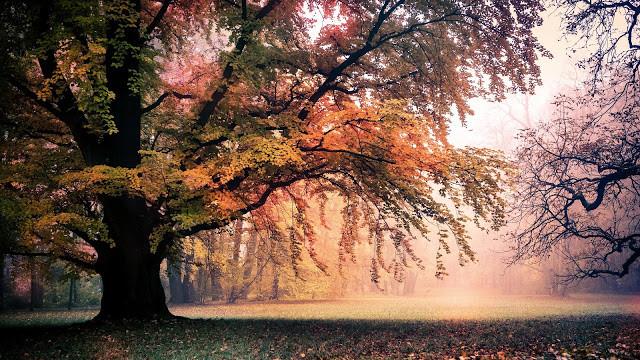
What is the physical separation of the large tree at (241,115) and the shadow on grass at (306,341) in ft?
6.28

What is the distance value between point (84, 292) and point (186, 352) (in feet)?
78.2

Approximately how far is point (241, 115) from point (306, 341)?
5794 mm

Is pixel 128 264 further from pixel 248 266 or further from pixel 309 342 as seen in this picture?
pixel 248 266

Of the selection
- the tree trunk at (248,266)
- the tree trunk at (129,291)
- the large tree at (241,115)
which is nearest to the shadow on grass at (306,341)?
the tree trunk at (129,291)

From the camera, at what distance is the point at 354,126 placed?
10.7 metres

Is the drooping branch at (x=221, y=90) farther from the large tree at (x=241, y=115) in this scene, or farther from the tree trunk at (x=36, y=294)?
the tree trunk at (x=36, y=294)

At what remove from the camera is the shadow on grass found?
8031mm

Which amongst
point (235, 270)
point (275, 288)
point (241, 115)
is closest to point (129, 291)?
point (241, 115)

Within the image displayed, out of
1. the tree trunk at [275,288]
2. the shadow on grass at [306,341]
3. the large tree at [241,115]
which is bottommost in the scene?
the tree trunk at [275,288]

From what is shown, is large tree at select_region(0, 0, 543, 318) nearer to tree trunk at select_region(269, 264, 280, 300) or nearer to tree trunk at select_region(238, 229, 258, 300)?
tree trunk at select_region(238, 229, 258, 300)

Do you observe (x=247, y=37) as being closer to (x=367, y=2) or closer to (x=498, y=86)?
(x=367, y=2)

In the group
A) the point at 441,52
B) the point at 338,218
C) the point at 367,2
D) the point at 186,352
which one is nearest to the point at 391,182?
the point at 441,52

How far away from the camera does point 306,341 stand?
952cm

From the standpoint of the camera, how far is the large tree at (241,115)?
991 cm
